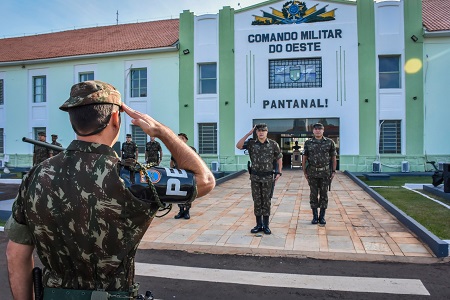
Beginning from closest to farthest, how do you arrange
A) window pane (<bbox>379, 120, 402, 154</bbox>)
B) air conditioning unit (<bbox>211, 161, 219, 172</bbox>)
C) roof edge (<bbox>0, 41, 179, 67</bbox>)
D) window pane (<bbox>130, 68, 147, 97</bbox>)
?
window pane (<bbox>379, 120, 402, 154</bbox>) → air conditioning unit (<bbox>211, 161, 219, 172</bbox>) → roof edge (<bbox>0, 41, 179, 67</bbox>) → window pane (<bbox>130, 68, 147, 97</bbox>)

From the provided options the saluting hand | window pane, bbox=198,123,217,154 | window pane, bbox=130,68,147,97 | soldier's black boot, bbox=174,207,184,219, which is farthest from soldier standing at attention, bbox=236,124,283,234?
window pane, bbox=130,68,147,97

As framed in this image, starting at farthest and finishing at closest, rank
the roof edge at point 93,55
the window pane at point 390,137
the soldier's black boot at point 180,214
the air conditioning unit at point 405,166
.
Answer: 1. the roof edge at point 93,55
2. the window pane at point 390,137
3. the air conditioning unit at point 405,166
4. the soldier's black boot at point 180,214

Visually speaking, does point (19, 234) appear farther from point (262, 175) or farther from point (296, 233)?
point (296, 233)

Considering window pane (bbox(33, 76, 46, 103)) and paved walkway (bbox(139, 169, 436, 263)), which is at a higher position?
window pane (bbox(33, 76, 46, 103))

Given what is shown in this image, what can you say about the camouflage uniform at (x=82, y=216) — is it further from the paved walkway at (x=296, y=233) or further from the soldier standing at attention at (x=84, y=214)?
the paved walkway at (x=296, y=233)

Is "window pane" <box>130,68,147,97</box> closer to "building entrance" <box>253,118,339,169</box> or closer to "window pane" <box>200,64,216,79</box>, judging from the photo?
"window pane" <box>200,64,216,79</box>

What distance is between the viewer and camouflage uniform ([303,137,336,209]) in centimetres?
693

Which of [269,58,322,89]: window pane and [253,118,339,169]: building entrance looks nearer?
[253,118,339,169]: building entrance

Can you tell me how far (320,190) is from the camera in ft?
23.1

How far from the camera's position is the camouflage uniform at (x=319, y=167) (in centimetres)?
693

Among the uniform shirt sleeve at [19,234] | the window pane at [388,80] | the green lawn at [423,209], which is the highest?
the window pane at [388,80]

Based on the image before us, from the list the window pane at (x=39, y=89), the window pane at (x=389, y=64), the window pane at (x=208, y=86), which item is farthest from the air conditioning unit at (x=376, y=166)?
the window pane at (x=39, y=89)

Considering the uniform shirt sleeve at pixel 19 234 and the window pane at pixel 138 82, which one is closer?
the uniform shirt sleeve at pixel 19 234

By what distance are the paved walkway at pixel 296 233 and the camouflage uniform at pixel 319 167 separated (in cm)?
57
